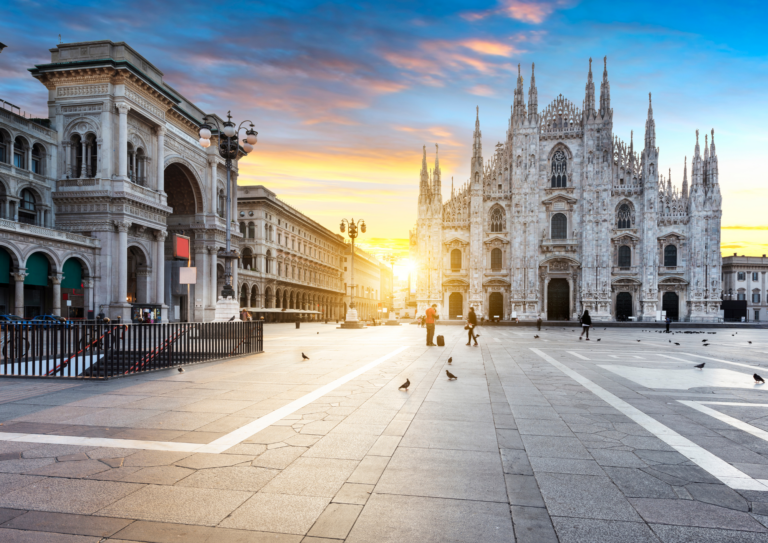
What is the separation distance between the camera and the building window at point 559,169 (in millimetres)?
57469

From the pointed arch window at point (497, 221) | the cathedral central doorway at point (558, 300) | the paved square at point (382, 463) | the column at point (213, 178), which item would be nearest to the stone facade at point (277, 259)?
the column at point (213, 178)

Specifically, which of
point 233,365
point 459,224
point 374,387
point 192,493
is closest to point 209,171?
point 459,224

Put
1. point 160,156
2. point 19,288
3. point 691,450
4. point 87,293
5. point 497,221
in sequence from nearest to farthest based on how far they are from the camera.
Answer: point 691,450 → point 19,288 → point 87,293 → point 160,156 → point 497,221

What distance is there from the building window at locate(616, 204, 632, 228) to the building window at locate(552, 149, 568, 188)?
22.7ft

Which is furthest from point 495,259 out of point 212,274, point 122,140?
point 122,140

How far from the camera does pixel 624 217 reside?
56562 millimetres

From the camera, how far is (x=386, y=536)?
3273 mm

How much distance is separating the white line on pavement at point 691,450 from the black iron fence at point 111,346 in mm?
9370

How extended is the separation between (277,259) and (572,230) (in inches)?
1398

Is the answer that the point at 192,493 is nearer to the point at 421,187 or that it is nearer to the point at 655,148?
the point at 421,187

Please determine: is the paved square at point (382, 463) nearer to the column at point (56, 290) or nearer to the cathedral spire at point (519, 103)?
the column at point (56, 290)

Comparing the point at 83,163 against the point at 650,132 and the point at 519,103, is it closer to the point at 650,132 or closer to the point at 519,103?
the point at 519,103

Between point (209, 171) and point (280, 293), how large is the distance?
19.3m

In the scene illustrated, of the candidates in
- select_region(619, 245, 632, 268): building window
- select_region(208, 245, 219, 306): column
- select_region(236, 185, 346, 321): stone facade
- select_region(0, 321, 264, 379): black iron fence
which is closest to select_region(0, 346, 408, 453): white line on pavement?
select_region(0, 321, 264, 379): black iron fence
